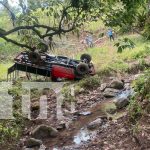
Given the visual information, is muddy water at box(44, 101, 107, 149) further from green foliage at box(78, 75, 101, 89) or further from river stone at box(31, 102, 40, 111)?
green foliage at box(78, 75, 101, 89)

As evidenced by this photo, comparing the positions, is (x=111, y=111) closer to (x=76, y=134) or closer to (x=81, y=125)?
(x=81, y=125)

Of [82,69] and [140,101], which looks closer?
[140,101]

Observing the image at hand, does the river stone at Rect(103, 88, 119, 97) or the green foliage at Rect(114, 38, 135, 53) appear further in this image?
the river stone at Rect(103, 88, 119, 97)

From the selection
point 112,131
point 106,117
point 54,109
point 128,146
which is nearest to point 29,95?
point 54,109

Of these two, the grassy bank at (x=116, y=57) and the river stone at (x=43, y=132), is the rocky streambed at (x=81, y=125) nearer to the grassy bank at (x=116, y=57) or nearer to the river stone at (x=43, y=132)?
the river stone at (x=43, y=132)

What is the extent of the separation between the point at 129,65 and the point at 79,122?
6.24 meters

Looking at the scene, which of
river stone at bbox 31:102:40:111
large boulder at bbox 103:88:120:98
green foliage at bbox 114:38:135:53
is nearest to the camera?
green foliage at bbox 114:38:135:53

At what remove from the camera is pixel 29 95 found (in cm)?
1269

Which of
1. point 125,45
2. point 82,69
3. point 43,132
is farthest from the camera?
point 82,69

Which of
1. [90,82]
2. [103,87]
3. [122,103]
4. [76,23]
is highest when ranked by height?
[76,23]

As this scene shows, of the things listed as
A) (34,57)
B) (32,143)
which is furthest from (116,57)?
(32,143)

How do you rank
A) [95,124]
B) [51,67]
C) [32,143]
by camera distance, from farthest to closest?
[51,67], [95,124], [32,143]

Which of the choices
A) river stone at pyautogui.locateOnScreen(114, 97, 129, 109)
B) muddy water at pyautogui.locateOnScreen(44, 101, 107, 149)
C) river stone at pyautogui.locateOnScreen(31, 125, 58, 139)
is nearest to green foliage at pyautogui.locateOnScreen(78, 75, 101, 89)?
muddy water at pyautogui.locateOnScreen(44, 101, 107, 149)

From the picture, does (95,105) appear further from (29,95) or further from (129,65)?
(129,65)
